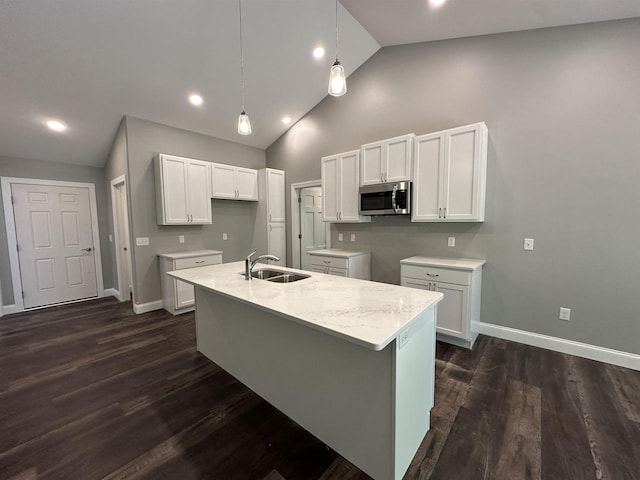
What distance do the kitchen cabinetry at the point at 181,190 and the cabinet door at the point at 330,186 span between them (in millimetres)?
1909

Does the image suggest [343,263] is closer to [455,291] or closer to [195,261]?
[455,291]

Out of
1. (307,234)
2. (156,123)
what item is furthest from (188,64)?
(307,234)

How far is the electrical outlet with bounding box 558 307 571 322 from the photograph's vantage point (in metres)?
2.74

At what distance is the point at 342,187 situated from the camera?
3.97 m

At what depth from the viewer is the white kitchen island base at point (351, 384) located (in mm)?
1321

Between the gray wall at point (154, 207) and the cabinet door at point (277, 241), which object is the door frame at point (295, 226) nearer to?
the cabinet door at point (277, 241)

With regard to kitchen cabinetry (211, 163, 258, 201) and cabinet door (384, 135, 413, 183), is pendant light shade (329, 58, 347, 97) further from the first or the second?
kitchen cabinetry (211, 163, 258, 201)

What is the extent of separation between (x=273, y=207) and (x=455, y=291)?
343 centimetres

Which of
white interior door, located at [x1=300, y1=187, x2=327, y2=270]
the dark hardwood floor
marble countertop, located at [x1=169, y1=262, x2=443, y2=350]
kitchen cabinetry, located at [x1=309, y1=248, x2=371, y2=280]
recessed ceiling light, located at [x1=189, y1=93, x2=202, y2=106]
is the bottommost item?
the dark hardwood floor

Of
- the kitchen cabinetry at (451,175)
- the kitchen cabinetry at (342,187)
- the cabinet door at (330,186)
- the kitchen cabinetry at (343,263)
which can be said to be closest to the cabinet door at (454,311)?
the kitchen cabinetry at (451,175)

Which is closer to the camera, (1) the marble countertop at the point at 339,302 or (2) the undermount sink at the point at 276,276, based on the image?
(1) the marble countertop at the point at 339,302

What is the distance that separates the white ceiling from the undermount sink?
2686mm

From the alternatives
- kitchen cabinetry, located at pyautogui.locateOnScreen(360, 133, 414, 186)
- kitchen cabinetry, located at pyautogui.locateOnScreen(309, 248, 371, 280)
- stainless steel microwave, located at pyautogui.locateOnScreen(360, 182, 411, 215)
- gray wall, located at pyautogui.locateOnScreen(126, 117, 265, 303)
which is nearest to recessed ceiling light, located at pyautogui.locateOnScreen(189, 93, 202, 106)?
gray wall, located at pyautogui.locateOnScreen(126, 117, 265, 303)

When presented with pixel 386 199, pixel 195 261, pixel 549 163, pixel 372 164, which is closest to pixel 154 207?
pixel 195 261
